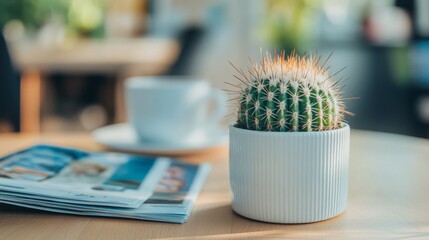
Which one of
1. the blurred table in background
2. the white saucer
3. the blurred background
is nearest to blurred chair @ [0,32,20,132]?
the blurred background

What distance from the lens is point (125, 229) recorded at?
59 centimetres

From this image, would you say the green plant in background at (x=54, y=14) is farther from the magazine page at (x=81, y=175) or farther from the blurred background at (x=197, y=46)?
the magazine page at (x=81, y=175)

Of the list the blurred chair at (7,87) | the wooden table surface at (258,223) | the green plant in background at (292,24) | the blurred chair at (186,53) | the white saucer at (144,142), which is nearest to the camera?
the wooden table surface at (258,223)

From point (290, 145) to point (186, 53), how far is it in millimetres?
2681

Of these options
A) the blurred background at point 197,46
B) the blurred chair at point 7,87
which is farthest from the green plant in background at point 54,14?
the blurred chair at point 7,87

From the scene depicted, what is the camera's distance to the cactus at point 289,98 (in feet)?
1.95

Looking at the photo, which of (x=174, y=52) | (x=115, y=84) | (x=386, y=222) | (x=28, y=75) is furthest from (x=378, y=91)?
(x=386, y=222)

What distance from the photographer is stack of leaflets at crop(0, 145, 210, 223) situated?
63 cm

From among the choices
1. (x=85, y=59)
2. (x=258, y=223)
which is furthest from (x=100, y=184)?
(x=85, y=59)

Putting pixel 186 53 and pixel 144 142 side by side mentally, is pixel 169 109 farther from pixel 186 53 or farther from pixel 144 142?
pixel 186 53

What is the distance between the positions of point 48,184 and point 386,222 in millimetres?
384

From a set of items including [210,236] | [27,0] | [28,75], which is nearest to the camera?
[210,236]

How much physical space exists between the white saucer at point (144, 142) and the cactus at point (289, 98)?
409 mm

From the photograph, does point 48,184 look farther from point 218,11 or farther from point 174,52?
point 218,11
